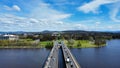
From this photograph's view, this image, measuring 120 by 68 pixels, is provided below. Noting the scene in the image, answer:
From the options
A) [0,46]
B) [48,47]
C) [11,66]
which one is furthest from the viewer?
[0,46]

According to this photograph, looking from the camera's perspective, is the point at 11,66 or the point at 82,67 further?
the point at 11,66

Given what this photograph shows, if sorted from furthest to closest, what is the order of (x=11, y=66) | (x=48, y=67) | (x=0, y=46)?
(x=0, y=46)
(x=11, y=66)
(x=48, y=67)

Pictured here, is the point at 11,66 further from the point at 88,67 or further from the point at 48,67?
the point at 88,67

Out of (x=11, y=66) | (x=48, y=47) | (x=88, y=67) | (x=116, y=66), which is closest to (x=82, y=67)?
(x=88, y=67)

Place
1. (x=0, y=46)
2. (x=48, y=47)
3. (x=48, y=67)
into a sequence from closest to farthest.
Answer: (x=48, y=67) → (x=48, y=47) → (x=0, y=46)

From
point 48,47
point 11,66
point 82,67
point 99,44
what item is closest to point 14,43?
point 48,47

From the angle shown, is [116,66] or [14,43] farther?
[14,43]

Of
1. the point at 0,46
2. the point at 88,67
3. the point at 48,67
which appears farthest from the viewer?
the point at 0,46

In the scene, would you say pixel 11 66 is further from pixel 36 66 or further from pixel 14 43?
pixel 14 43
